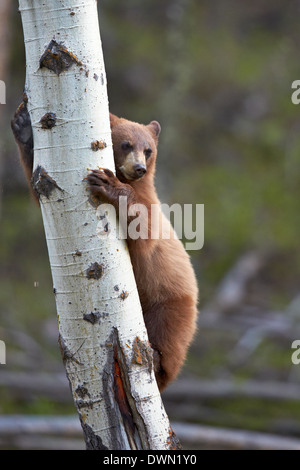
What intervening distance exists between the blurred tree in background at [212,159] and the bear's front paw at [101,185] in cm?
393

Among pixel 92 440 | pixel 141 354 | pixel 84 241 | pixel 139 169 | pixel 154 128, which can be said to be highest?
pixel 154 128

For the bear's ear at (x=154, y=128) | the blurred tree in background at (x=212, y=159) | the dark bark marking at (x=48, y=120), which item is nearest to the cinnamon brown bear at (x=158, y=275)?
the bear's ear at (x=154, y=128)

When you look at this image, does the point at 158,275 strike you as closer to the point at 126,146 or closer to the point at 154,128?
the point at 126,146

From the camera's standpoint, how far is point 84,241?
2.41 metres

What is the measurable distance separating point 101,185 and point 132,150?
1146mm

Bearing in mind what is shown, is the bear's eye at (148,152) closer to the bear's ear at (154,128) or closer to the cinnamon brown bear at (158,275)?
the cinnamon brown bear at (158,275)

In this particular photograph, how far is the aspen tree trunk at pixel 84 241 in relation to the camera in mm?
2354

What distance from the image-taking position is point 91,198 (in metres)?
2.42

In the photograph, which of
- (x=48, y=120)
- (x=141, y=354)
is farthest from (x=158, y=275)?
(x=48, y=120)

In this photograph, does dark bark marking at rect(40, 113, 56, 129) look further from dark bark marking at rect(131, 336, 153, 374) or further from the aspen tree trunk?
dark bark marking at rect(131, 336, 153, 374)

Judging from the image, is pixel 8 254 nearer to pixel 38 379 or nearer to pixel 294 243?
pixel 38 379

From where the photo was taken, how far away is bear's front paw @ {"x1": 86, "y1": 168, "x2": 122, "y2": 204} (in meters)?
2.40

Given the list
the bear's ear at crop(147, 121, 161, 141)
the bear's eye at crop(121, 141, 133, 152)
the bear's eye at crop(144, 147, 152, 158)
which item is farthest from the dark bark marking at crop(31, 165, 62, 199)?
the bear's ear at crop(147, 121, 161, 141)
